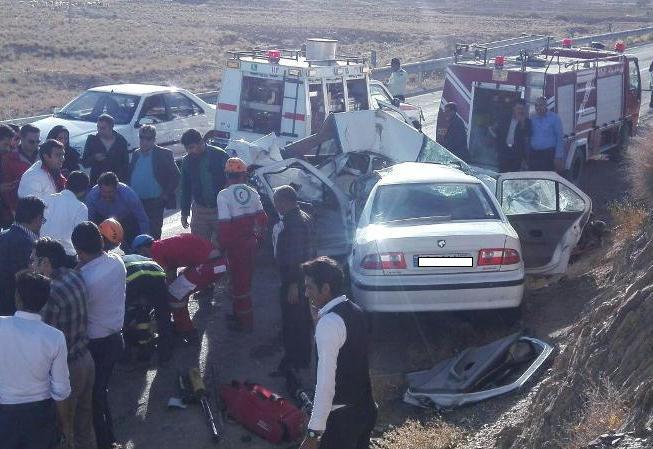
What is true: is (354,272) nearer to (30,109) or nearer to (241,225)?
(241,225)

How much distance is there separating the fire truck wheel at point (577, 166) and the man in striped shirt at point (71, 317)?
10598mm

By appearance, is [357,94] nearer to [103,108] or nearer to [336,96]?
[336,96]

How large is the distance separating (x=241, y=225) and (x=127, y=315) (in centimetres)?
154

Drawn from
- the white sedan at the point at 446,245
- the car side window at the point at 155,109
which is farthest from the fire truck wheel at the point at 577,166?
the car side window at the point at 155,109

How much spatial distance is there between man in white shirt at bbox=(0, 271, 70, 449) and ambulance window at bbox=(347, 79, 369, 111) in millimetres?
10262

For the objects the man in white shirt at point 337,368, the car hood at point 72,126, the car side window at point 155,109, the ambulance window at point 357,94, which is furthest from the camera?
the ambulance window at point 357,94

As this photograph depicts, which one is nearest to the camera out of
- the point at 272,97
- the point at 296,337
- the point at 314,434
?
the point at 314,434

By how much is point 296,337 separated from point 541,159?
640cm

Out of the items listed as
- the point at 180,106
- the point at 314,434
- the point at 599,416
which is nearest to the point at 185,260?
the point at 314,434

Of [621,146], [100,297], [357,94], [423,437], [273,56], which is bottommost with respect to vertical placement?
[621,146]

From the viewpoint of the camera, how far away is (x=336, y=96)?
48.1 ft

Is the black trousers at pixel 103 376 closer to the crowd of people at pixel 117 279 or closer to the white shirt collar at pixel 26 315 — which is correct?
the crowd of people at pixel 117 279

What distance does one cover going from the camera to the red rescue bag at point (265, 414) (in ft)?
21.7

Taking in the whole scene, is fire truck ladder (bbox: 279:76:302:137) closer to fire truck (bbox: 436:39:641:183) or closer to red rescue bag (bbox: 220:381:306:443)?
fire truck (bbox: 436:39:641:183)
